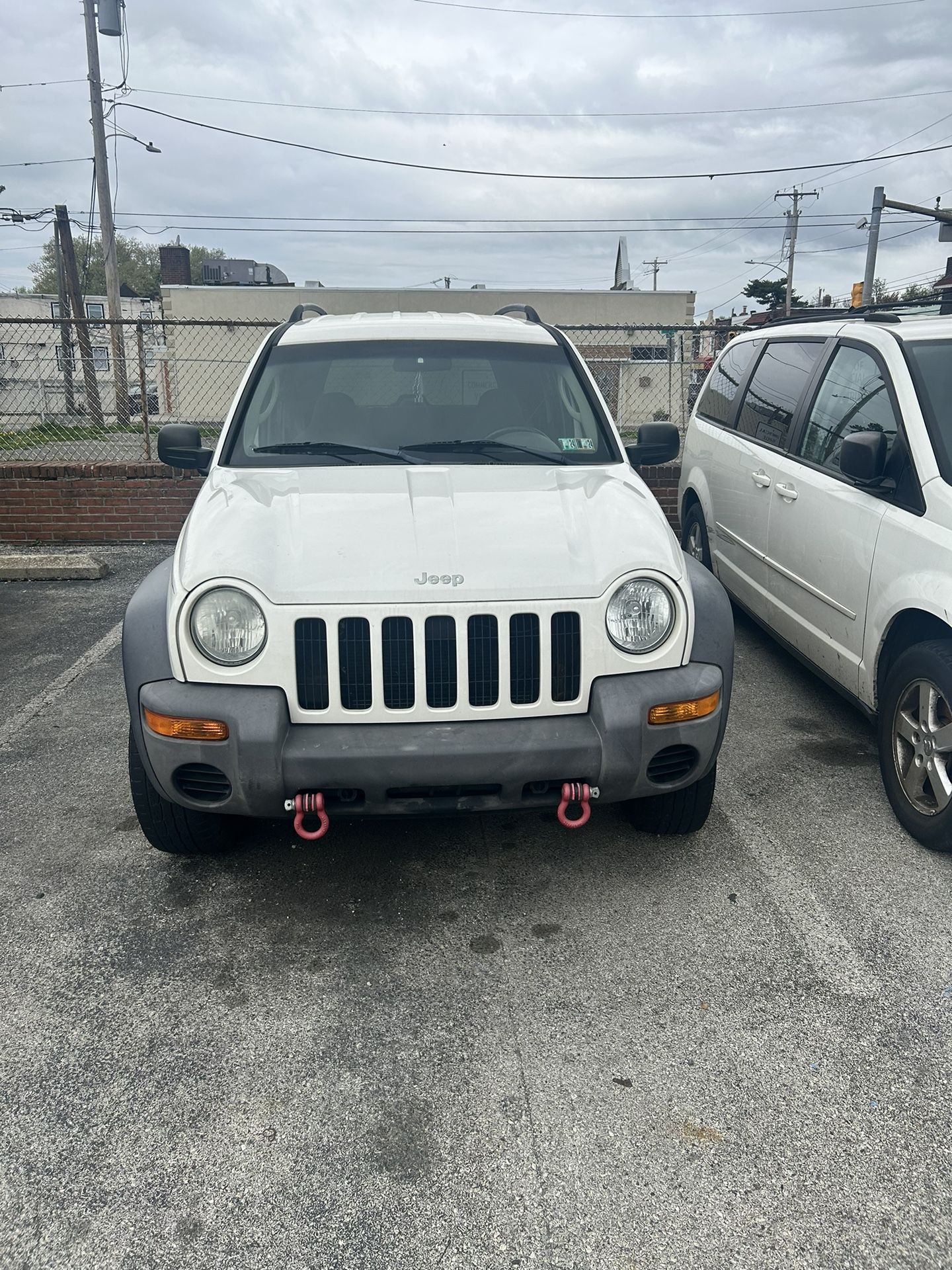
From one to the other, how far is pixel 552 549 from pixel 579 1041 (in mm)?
1396

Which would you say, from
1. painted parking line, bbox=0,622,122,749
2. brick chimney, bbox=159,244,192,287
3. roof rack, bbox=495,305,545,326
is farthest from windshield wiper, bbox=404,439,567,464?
brick chimney, bbox=159,244,192,287

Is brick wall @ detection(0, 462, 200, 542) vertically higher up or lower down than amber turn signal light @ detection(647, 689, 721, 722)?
lower down

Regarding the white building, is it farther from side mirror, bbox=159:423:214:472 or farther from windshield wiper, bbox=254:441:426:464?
windshield wiper, bbox=254:441:426:464

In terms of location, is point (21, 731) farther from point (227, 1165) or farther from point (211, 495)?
point (227, 1165)

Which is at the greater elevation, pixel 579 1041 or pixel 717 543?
pixel 717 543

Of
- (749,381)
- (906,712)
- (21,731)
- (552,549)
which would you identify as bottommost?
(21,731)

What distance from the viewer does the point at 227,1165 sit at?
215cm

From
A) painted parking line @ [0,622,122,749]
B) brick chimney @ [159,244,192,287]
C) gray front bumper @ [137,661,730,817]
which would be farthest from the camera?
brick chimney @ [159,244,192,287]

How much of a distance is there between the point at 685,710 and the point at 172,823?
171 cm

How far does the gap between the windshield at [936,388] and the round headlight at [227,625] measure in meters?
2.48

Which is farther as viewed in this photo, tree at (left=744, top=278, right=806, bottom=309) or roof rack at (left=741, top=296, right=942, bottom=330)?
tree at (left=744, top=278, right=806, bottom=309)

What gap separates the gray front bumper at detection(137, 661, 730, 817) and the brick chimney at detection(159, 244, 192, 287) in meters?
38.8

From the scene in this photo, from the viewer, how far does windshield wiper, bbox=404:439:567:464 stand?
12.3ft

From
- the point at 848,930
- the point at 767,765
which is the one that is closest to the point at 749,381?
the point at 767,765
